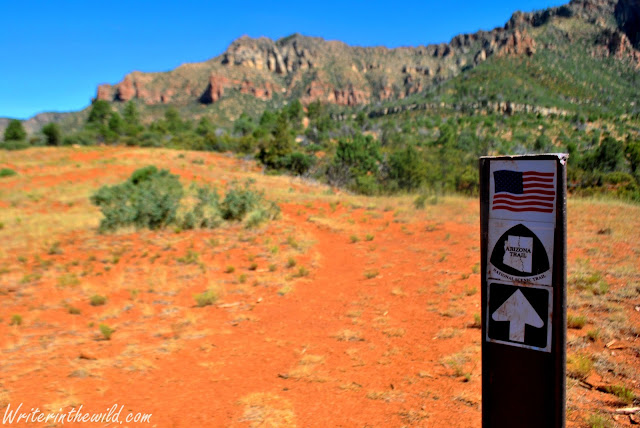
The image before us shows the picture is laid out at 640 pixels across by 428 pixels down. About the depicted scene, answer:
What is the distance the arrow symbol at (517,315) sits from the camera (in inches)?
65.6

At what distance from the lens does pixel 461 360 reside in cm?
427

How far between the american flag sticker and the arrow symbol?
36 cm

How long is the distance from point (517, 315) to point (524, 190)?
1.85 feet

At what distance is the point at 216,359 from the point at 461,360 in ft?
9.58

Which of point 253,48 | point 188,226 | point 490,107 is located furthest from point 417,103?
point 253,48

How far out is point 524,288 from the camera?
1.68m

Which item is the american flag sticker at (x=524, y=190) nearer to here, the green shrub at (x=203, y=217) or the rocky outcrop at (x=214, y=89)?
the green shrub at (x=203, y=217)

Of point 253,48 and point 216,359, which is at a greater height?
point 253,48

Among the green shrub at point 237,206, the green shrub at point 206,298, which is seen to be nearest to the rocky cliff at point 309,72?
the green shrub at point 237,206

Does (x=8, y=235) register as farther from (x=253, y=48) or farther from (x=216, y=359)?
(x=253, y=48)

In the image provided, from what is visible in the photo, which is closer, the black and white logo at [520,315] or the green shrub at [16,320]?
the black and white logo at [520,315]

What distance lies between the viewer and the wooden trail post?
1614mm

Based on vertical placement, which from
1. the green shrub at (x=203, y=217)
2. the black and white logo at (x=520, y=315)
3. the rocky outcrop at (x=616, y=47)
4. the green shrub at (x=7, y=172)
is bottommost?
the green shrub at (x=203, y=217)

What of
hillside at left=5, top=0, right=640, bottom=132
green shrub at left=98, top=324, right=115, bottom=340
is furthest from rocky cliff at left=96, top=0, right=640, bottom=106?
green shrub at left=98, top=324, right=115, bottom=340
